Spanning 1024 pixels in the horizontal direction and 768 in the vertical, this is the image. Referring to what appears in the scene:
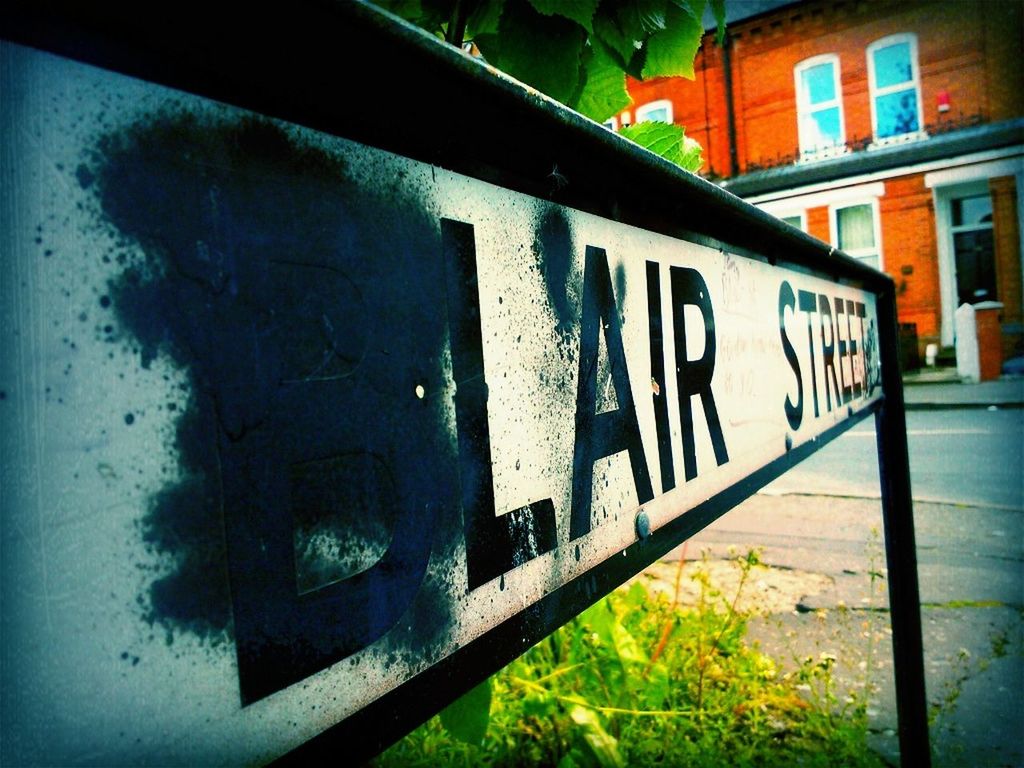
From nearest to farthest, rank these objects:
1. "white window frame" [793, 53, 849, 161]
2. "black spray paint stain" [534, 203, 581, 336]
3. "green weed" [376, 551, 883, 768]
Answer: "black spray paint stain" [534, 203, 581, 336]
"green weed" [376, 551, 883, 768]
"white window frame" [793, 53, 849, 161]

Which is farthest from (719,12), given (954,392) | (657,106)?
(657,106)

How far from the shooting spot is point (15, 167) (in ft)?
0.68

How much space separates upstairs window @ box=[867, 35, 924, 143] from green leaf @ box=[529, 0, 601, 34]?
13.8 m

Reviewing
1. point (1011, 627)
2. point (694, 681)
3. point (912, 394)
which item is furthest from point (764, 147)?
point (694, 681)

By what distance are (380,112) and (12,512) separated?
9.8 inches

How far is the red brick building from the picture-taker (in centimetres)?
1092

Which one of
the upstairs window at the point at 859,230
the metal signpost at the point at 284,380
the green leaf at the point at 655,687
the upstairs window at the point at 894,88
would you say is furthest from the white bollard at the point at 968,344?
the metal signpost at the point at 284,380

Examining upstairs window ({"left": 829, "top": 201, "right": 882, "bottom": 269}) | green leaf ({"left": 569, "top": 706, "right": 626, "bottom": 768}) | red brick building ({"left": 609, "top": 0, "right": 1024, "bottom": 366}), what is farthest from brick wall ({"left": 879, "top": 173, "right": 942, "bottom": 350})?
green leaf ({"left": 569, "top": 706, "right": 626, "bottom": 768})

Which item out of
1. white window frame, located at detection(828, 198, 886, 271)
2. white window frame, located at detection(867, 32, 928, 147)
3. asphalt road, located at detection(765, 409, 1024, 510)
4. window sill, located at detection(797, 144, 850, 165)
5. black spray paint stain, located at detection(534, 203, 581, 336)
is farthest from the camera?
window sill, located at detection(797, 144, 850, 165)

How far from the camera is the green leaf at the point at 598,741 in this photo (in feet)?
4.30

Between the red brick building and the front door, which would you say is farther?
the front door

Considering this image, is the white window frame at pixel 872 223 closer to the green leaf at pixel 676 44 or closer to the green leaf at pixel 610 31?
the green leaf at pixel 676 44

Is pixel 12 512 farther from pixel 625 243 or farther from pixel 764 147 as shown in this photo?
pixel 764 147

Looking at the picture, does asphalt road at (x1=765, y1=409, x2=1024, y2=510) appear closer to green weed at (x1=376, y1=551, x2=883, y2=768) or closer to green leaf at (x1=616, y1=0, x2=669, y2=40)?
green weed at (x1=376, y1=551, x2=883, y2=768)
